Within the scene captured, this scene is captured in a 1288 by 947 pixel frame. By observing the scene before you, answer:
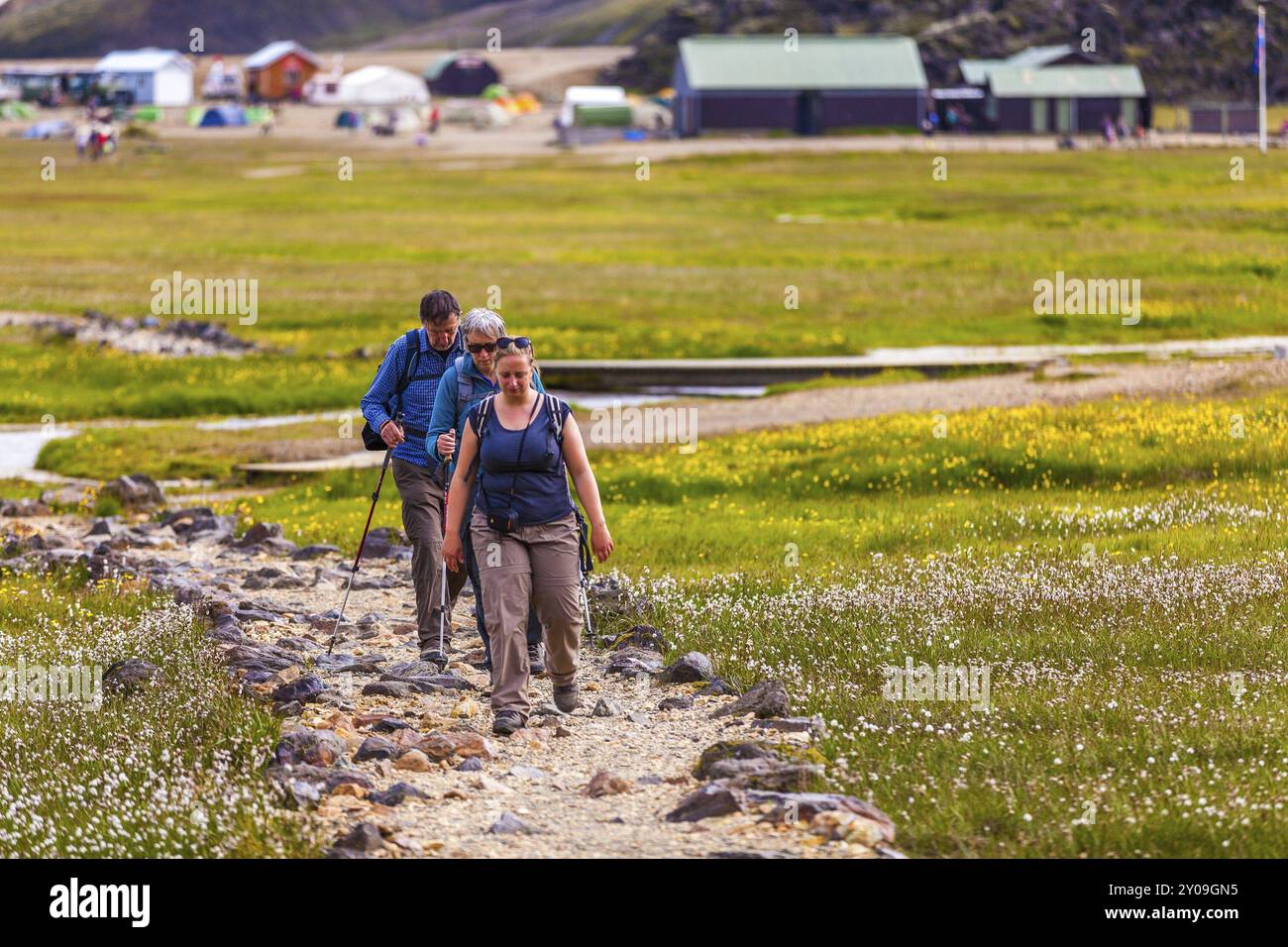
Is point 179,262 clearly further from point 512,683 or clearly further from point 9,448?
point 512,683

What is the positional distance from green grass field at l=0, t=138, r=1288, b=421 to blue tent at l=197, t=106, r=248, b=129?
75.4 metres

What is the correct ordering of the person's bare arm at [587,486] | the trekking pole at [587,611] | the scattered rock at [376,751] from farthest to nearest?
the trekking pole at [587,611] < the person's bare arm at [587,486] < the scattered rock at [376,751]

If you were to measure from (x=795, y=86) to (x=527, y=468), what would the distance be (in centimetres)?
12967

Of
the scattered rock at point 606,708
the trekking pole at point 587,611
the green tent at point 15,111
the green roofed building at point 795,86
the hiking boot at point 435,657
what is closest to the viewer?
the scattered rock at point 606,708

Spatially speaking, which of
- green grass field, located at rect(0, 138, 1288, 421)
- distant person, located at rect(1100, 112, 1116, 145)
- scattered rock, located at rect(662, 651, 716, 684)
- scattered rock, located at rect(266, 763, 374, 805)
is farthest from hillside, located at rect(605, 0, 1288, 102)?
scattered rock, located at rect(266, 763, 374, 805)

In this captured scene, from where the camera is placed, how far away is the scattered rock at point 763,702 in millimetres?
11000

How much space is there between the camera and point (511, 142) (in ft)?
474

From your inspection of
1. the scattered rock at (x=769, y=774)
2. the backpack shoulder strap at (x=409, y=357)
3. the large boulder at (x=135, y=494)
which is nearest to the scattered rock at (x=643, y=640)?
the backpack shoulder strap at (x=409, y=357)

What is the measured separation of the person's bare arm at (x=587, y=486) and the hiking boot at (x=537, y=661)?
233 centimetres

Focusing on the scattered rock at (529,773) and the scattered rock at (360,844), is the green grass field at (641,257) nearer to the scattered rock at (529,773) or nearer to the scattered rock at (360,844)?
the scattered rock at (529,773)

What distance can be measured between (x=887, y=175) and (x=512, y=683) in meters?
88.1

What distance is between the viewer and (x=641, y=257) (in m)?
60.3

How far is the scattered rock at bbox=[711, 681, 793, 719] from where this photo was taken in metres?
11.0
